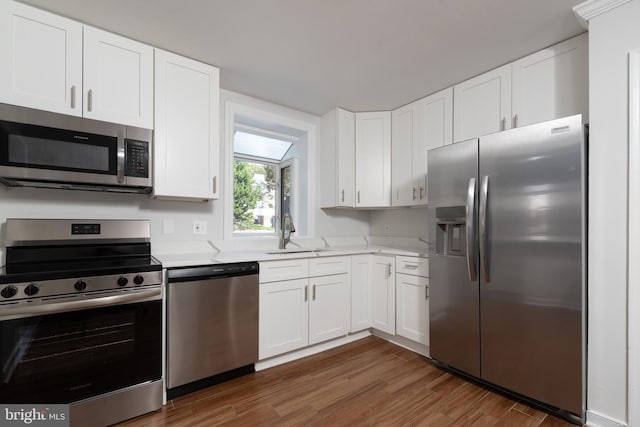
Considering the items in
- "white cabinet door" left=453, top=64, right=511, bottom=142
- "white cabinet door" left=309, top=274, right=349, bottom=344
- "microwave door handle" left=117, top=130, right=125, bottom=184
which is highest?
"white cabinet door" left=453, top=64, right=511, bottom=142

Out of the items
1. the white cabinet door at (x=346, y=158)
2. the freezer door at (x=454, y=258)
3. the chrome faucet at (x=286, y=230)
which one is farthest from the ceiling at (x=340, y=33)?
the chrome faucet at (x=286, y=230)

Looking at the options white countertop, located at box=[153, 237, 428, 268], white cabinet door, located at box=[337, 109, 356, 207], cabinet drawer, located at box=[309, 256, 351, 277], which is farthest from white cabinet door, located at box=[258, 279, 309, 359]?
white cabinet door, located at box=[337, 109, 356, 207]

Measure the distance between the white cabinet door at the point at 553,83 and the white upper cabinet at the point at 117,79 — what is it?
9.10 ft

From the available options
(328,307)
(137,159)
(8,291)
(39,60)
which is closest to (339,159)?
(328,307)

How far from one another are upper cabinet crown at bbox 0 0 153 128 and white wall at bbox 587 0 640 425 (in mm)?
2892

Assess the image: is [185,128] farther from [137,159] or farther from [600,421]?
[600,421]

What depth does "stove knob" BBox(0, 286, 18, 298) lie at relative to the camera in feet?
4.50

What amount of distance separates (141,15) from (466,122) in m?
2.57

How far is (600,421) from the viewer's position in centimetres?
160

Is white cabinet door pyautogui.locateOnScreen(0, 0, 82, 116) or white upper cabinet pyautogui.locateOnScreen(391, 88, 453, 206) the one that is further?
white upper cabinet pyautogui.locateOnScreen(391, 88, 453, 206)

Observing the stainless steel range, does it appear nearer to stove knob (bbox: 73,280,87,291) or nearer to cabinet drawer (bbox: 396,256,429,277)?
stove knob (bbox: 73,280,87,291)

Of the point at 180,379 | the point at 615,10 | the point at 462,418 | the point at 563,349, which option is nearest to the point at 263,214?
the point at 180,379

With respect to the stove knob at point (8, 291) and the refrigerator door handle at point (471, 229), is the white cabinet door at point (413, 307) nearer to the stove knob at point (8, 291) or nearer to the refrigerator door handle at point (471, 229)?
the refrigerator door handle at point (471, 229)

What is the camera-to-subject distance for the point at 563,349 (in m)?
1.68
